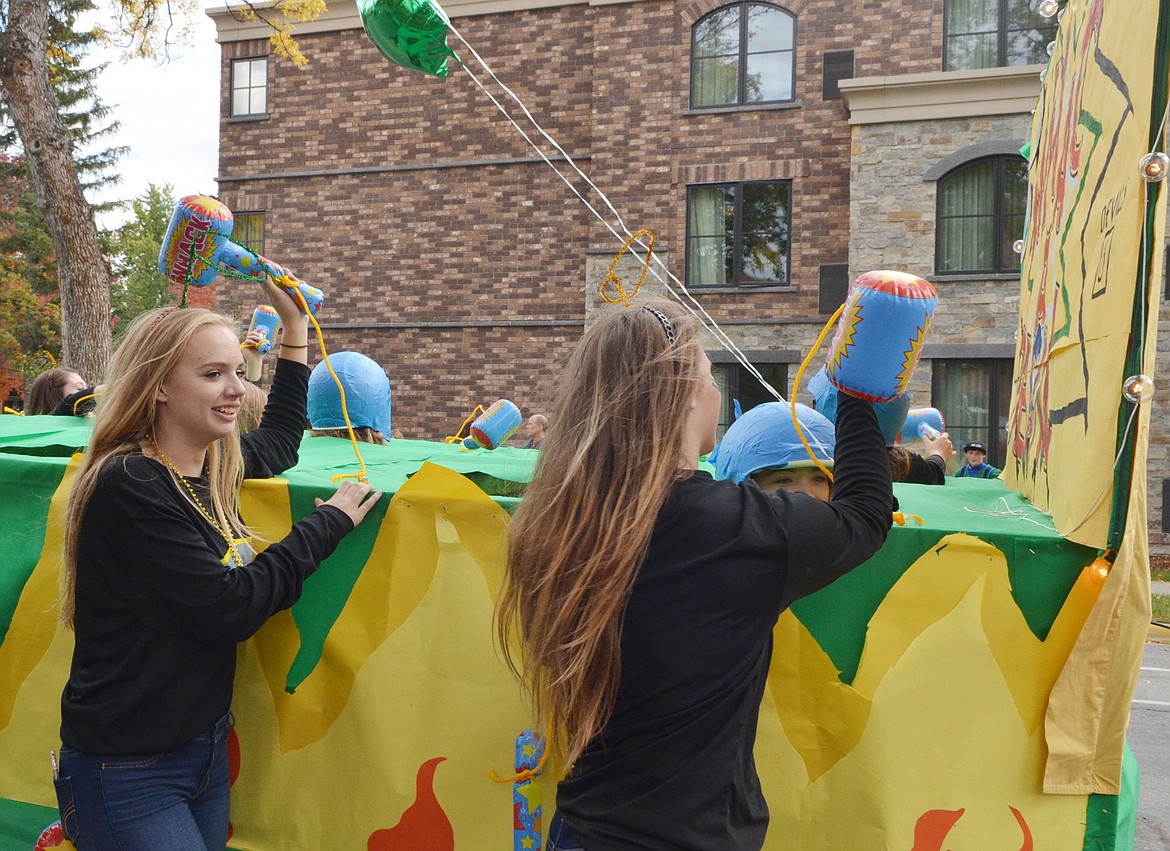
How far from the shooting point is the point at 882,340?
5.68 ft

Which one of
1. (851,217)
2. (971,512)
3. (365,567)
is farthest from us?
(851,217)

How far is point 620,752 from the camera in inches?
58.4

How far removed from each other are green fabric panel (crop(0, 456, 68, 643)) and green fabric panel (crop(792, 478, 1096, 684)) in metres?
2.13

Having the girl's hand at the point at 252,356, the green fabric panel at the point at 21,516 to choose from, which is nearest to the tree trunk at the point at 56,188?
the girl's hand at the point at 252,356

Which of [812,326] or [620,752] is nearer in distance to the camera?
[620,752]

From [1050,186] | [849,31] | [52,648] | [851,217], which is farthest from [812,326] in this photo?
[52,648]

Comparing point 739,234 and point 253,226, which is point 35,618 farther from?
point 253,226

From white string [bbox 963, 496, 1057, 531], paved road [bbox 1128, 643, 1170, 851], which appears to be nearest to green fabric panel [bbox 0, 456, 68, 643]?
white string [bbox 963, 496, 1057, 531]

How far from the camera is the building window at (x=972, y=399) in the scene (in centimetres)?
1254

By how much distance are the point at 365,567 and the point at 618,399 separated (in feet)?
3.74

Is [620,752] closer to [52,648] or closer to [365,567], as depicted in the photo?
[365,567]

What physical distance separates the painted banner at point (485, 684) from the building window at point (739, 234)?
11.3 m

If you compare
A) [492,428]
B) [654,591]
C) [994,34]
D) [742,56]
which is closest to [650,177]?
[742,56]

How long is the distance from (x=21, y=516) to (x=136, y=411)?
109 centimetres
